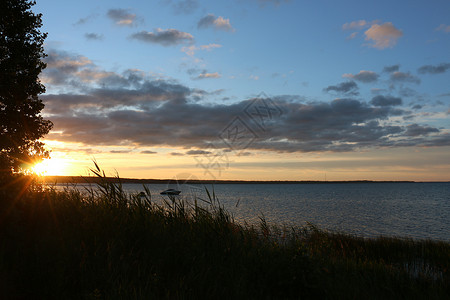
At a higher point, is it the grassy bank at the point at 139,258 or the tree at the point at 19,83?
the tree at the point at 19,83

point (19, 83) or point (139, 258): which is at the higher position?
point (19, 83)

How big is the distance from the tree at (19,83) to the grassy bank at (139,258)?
49.9 feet

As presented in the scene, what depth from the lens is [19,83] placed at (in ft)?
70.4

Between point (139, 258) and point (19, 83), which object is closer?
point (139, 258)

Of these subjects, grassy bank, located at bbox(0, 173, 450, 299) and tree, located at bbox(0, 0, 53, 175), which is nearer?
grassy bank, located at bbox(0, 173, 450, 299)

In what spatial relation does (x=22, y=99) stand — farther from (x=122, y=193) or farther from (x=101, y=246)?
(x=101, y=246)

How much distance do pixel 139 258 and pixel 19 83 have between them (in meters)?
20.0

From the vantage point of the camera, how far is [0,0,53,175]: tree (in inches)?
814

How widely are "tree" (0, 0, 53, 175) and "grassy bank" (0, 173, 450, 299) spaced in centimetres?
1519

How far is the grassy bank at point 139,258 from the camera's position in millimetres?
5434

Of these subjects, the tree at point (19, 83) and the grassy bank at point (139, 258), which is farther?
the tree at point (19, 83)

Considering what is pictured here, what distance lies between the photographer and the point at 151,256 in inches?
263

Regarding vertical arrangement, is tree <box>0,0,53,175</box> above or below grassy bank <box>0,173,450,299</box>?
above

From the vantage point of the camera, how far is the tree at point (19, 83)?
20.7 m
